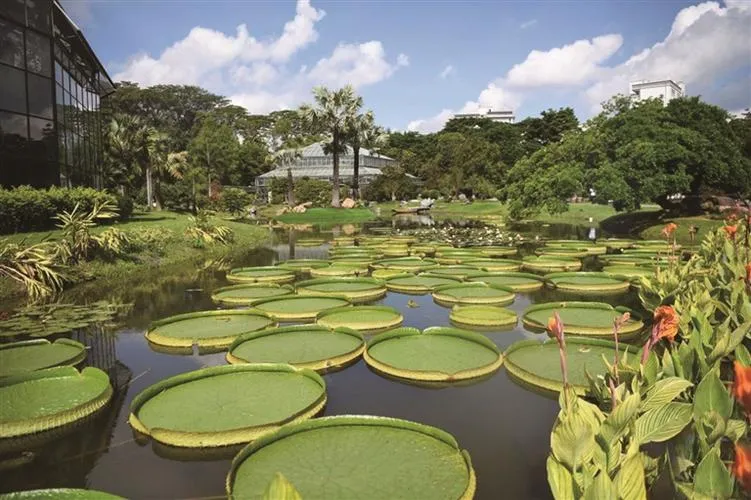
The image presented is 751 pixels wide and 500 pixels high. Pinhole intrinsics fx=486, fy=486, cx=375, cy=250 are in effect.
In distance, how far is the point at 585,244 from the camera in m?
18.2

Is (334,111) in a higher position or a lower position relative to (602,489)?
higher

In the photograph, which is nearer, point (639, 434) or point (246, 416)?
point (639, 434)

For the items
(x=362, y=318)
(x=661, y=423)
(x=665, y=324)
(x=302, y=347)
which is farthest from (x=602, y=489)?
(x=362, y=318)

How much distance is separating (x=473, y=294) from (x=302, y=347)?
14.7ft

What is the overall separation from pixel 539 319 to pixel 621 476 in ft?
19.9

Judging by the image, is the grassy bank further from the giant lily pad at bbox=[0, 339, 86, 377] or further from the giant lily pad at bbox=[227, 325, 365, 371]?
the giant lily pad at bbox=[227, 325, 365, 371]

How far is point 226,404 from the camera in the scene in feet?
15.9

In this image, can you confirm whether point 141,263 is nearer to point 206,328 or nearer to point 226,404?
point 206,328

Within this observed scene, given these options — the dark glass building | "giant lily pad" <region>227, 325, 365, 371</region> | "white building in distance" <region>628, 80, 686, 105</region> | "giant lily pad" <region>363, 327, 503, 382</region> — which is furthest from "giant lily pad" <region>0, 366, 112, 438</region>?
"white building in distance" <region>628, 80, 686, 105</region>

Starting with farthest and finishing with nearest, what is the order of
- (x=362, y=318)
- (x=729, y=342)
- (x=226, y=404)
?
(x=362, y=318)
(x=226, y=404)
(x=729, y=342)

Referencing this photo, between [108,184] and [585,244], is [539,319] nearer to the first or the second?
[585,244]

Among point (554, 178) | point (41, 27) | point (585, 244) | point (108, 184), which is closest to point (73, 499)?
point (585, 244)

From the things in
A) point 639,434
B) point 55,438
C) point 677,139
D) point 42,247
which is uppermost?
point 677,139

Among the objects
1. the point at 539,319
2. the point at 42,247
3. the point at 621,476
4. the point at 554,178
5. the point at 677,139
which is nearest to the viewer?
the point at 621,476
